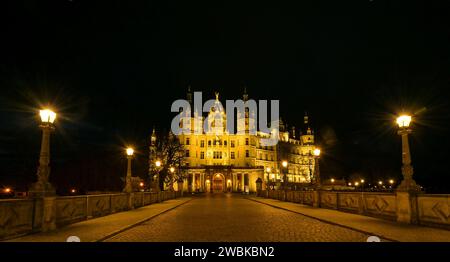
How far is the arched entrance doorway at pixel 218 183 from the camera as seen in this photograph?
10131 centimetres

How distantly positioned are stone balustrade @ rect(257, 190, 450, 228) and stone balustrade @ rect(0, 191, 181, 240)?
42.0 feet

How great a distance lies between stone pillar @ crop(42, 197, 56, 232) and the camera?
12.2 m

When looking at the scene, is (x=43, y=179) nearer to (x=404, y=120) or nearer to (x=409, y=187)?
(x=409, y=187)

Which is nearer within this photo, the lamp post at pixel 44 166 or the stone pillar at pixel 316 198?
the lamp post at pixel 44 166

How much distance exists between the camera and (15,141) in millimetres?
48531

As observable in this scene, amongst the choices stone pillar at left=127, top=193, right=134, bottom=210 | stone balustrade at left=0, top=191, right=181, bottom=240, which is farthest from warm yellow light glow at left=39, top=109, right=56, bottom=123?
stone pillar at left=127, top=193, right=134, bottom=210

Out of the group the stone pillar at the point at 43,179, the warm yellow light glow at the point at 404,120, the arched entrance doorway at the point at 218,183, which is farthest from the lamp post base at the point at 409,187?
the arched entrance doorway at the point at 218,183

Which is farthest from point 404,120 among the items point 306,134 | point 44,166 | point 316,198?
point 306,134

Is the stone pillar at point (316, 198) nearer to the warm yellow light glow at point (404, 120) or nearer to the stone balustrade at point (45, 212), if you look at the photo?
the warm yellow light glow at point (404, 120)

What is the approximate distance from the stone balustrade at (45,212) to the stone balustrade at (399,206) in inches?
504

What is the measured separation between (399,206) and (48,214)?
509 inches
